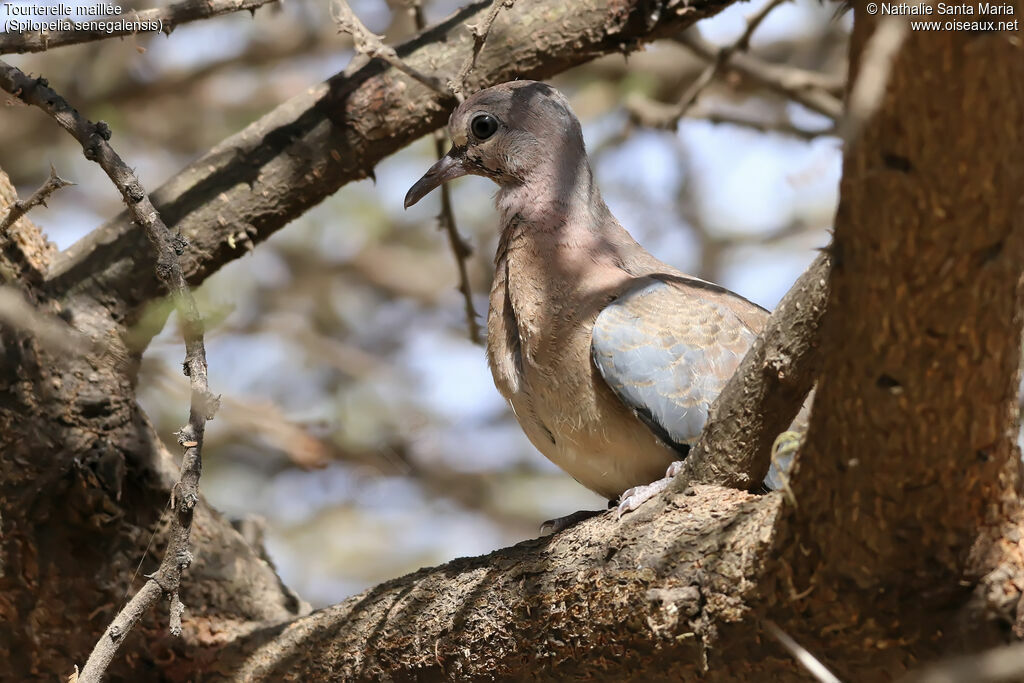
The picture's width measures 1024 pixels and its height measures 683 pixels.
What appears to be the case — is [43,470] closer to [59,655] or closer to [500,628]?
[59,655]

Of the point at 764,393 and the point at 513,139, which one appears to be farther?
the point at 513,139

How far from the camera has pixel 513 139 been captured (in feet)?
15.8

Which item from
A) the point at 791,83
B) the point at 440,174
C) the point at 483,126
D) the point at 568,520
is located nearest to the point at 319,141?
the point at 440,174

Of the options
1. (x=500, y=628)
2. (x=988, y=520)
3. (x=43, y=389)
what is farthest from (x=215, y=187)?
(x=988, y=520)

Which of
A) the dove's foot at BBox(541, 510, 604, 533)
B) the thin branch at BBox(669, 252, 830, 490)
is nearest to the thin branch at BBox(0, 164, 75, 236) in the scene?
the thin branch at BBox(669, 252, 830, 490)

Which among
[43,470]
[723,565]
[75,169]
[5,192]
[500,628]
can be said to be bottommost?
[723,565]

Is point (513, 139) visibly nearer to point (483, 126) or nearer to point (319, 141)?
point (483, 126)

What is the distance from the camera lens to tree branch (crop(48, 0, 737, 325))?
4449 millimetres

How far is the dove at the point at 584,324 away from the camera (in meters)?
3.92

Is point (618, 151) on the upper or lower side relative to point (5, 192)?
upper

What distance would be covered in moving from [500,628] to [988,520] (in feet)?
5.23

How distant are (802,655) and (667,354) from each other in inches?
75.7

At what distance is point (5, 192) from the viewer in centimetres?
410

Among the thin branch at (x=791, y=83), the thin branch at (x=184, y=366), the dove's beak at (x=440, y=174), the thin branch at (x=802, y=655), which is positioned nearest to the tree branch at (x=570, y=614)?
the thin branch at (x=802, y=655)
